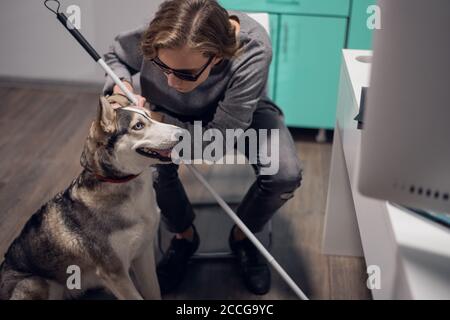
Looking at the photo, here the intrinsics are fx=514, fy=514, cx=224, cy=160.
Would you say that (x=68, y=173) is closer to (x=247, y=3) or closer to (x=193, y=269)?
(x=193, y=269)

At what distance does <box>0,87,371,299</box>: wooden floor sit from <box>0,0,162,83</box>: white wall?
0.43ft

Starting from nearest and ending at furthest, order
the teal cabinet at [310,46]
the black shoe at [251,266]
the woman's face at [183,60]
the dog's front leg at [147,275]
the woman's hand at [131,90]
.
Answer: the woman's face at [183,60], the woman's hand at [131,90], the dog's front leg at [147,275], the black shoe at [251,266], the teal cabinet at [310,46]

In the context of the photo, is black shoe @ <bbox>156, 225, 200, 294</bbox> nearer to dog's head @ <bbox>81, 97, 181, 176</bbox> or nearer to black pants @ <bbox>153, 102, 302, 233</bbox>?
black pants @ <bbox>153, 102, 302, 233</bbox>

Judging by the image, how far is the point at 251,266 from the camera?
1.84 metres

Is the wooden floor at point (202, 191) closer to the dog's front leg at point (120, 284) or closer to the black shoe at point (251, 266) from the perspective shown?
the black shoe at point (251, 266)

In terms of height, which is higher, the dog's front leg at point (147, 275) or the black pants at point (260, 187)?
the black pants at point (260, 187)

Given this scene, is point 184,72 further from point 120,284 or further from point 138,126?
point 120,284

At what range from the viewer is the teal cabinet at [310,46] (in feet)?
7.92

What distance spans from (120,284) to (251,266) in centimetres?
53

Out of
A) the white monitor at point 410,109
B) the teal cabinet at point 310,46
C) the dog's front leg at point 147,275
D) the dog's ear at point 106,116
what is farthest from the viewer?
the teal cabinet at point 310,46

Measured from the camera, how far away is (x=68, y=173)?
245 centimetres

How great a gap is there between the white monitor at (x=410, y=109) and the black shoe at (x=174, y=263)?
1.18m

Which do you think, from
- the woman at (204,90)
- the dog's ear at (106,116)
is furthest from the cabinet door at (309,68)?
the dog's ear at (106,116)

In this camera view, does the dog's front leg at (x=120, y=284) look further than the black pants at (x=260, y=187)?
No
